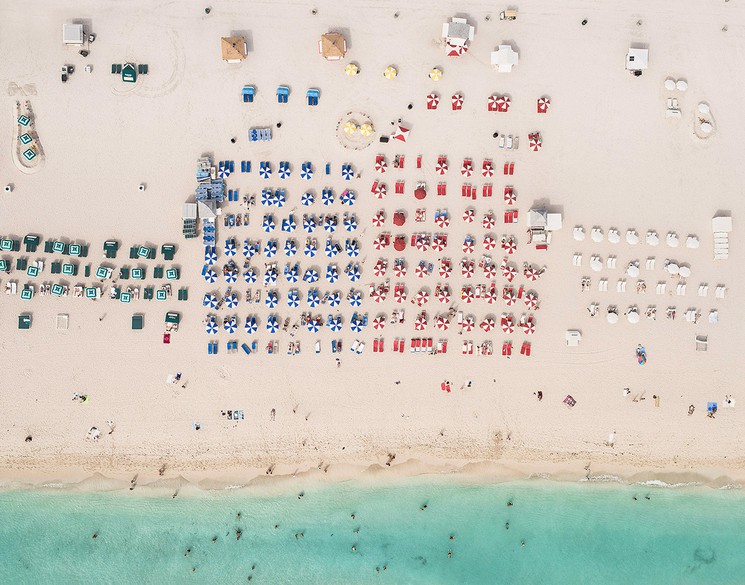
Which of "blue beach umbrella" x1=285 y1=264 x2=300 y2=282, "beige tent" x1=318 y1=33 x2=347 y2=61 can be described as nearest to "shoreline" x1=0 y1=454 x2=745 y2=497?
"blue beach umbrella" x1=285 y1=264 x2=300 y2=282

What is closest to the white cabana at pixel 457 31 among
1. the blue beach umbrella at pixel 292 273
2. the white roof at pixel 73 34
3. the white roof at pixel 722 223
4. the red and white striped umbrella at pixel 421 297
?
the red and white striped umbrella at pixel 421 297

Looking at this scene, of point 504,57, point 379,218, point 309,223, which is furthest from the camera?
point 379,218

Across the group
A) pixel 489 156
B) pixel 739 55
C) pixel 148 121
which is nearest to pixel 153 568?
pixel 148 121

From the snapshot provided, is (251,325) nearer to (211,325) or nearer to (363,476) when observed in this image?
(211,325)

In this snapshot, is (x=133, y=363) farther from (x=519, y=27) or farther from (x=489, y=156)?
(x=519, y=27)

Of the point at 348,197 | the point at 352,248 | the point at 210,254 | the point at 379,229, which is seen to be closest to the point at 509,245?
the point at 379,229

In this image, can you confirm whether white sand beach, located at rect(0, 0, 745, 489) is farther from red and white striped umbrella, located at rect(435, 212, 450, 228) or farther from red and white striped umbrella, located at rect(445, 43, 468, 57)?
red and white striped umbrella, located at rect(445, 43, 468, 57)

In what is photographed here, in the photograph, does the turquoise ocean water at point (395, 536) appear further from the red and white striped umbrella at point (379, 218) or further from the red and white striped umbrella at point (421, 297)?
the red and white striped umbrella at point (379, 218)
